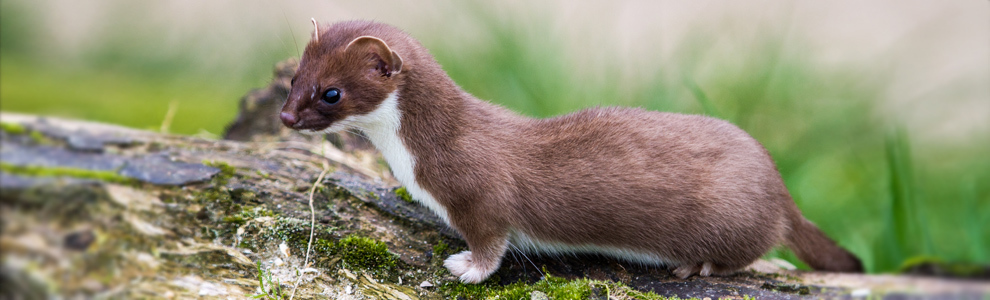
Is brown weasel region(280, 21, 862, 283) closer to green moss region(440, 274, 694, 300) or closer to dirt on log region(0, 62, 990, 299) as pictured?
green moss region(440, 274, 694, 300)

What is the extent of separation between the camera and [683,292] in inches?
139

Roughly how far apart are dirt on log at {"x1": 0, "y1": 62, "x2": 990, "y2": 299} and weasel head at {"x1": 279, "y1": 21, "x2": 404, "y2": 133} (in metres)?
0.68

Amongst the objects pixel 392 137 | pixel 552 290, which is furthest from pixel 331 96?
pixel 552 290

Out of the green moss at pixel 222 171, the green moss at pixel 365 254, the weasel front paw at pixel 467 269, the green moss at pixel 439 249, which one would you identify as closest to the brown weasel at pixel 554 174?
the weasel front paw at pixel 467 269

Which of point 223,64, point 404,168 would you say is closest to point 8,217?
point 404,168

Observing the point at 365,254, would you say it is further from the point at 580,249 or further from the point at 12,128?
the point at 12,128

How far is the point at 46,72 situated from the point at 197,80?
13.5 feet

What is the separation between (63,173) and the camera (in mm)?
2555

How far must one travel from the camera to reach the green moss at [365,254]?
3482 mm

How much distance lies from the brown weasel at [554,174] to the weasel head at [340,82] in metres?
0.01

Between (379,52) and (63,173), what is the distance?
1413mm

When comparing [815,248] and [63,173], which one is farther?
[815,248]

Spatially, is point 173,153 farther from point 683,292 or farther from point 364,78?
point 683,292

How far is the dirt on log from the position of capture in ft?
7.97
